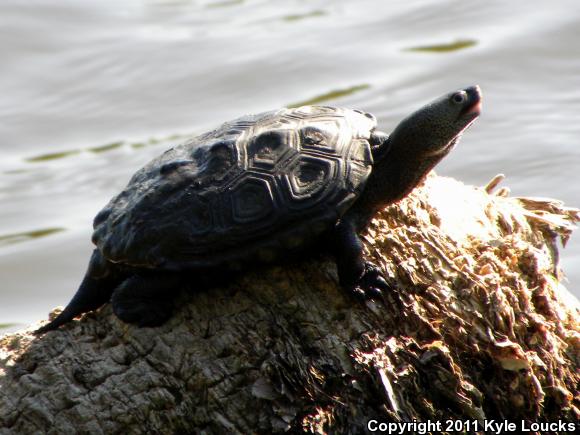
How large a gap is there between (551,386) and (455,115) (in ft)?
3.90

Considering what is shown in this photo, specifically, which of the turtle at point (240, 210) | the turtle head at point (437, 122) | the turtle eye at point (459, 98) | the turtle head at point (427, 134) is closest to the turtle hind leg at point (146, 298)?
the turtle at point (240, 210)

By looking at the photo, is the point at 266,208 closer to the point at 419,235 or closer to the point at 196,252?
the point at 196,252

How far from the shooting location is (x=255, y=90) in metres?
10.4

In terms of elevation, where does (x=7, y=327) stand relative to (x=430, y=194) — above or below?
→ below

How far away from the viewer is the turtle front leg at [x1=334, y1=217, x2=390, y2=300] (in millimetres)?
4141

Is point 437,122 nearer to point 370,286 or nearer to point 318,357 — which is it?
point 370,286

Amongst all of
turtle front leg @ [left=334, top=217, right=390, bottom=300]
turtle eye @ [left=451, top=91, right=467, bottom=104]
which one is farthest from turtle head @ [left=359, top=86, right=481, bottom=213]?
turtle front leg @ [left=334, top=217, right=390, bottom=300]

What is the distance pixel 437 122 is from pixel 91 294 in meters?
1.62

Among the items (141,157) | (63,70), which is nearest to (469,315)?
(141,157)

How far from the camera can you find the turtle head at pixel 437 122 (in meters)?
4.57

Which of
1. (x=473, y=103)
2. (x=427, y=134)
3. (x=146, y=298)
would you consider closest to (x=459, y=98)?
(x=473, y=103)

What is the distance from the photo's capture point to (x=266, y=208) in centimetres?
423

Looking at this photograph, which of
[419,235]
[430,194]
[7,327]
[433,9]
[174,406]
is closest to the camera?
[174,406]

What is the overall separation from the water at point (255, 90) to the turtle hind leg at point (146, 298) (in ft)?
12.6
